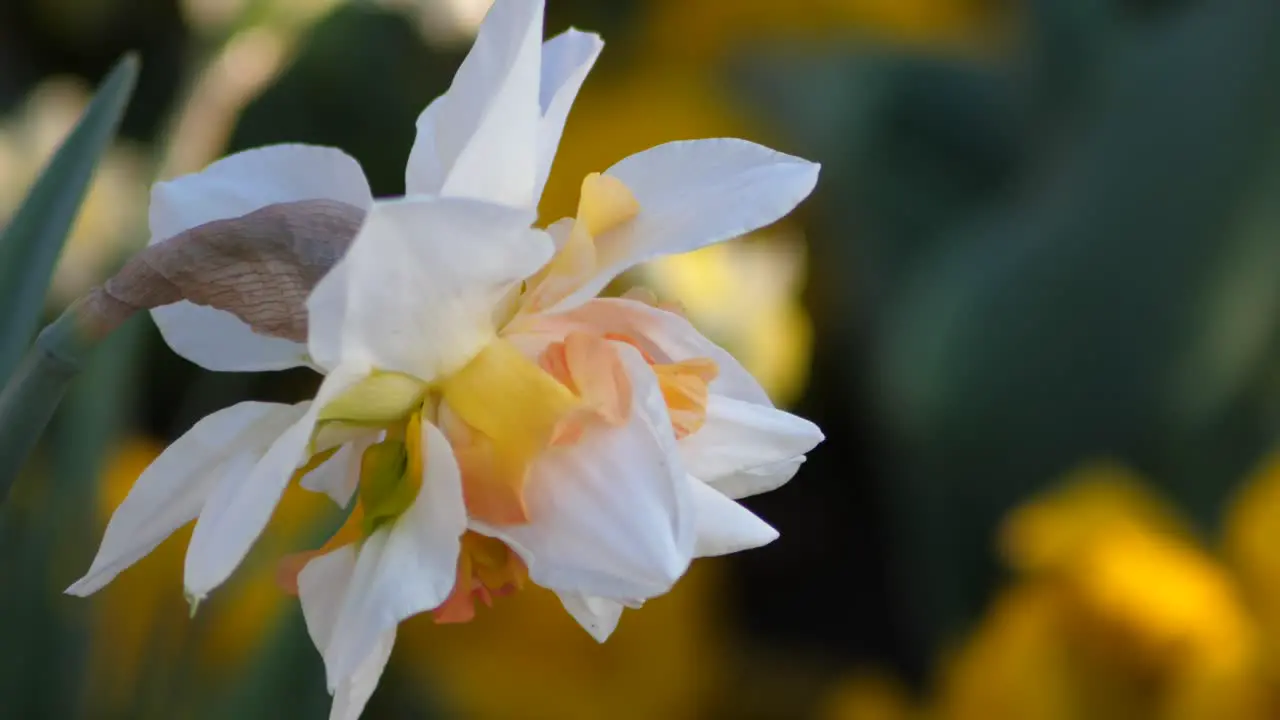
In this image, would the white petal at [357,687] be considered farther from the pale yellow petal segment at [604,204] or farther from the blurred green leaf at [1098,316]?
the blurred green leaf at [1098,316]

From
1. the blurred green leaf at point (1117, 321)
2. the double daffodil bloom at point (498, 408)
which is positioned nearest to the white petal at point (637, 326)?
the double daffodil bloom at point (498, 408)

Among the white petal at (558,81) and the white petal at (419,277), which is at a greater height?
the white petal at (558,81)

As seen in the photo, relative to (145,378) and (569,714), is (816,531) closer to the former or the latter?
(569,714)

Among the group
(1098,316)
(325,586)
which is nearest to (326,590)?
(325,586)

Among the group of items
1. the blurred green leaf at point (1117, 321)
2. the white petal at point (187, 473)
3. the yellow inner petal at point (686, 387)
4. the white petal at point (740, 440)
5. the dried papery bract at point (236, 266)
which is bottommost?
the blurred green leaf at point (1117, 321)

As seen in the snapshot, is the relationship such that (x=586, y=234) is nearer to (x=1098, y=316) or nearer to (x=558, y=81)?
(x=558, y=81)
